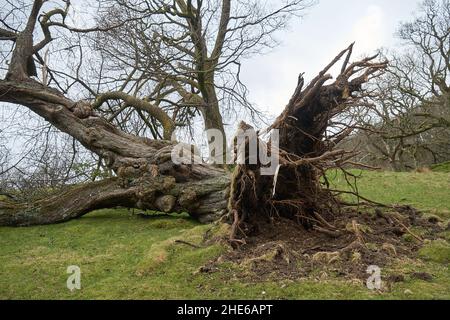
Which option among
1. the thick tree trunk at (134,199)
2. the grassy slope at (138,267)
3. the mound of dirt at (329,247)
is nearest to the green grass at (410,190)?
the grassy slope at (138,267)

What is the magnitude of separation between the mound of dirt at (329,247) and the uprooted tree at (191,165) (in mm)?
240

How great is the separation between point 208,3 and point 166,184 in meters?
5.00

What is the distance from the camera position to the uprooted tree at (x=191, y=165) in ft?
Answer: 17.2

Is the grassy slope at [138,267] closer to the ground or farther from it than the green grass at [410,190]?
closer to the ground

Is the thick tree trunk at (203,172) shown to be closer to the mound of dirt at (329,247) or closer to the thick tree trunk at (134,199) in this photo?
the thick tree trunk at (134,199)

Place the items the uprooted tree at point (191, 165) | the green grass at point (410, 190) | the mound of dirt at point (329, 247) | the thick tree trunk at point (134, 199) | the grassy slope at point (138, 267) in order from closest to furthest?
the grassy slope at point (138, 267) < the mound of dirt at point (329, 247) < the uprooted tree at point (191, 165) < the thick tree trunk at point (134, 199) < the green grass at point (410, 190)

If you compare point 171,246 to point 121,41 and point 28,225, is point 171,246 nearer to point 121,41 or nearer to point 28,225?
point 28,225

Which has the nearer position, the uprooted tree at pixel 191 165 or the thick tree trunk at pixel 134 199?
the uprooted tree at pixel 191 165

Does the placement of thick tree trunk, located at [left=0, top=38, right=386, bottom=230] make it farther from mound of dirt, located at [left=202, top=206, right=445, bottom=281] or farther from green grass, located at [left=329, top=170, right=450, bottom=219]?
green grass, located at [left=329, top=170, right=450, bottom=219]

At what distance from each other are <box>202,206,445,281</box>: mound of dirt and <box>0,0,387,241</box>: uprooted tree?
0.79 feet

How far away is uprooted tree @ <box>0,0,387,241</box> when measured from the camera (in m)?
5.24

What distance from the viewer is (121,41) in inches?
338

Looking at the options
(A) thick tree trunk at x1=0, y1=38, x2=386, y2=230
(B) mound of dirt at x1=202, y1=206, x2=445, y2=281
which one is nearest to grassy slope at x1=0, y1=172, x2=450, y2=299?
(B) mound of dirt at x1=202, y1=206, x2=445, y2=281
